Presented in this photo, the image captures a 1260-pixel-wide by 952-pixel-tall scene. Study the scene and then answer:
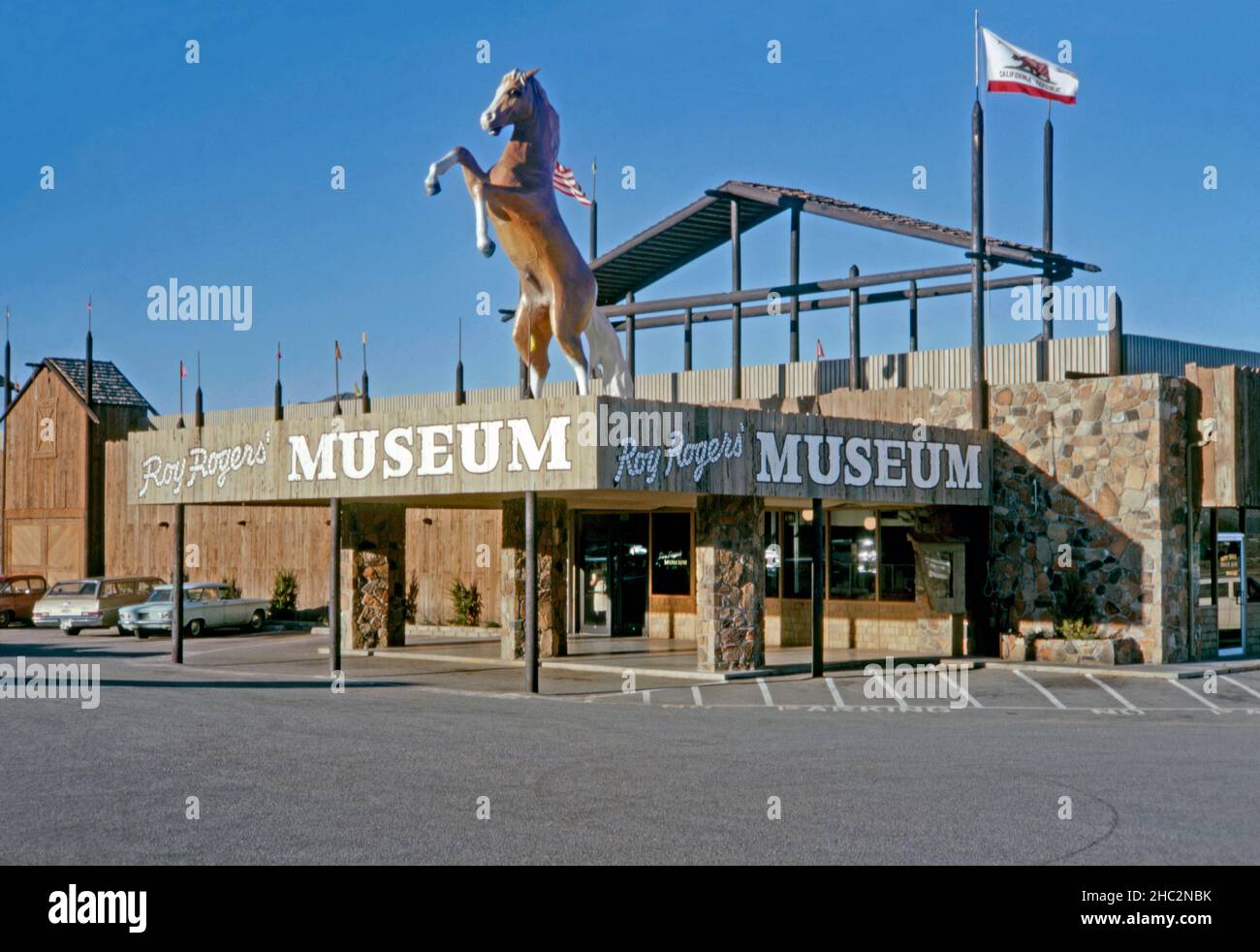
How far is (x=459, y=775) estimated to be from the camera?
13.0 metres

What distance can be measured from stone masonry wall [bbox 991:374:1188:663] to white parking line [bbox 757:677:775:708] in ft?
21.4

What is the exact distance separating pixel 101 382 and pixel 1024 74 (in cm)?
3346

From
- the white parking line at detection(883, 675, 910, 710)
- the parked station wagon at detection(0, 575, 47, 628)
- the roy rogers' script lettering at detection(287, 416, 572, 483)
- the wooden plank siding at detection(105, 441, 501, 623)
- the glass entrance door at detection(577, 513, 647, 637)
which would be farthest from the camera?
the parked station wagon at detection(0, 575, 47, 628)

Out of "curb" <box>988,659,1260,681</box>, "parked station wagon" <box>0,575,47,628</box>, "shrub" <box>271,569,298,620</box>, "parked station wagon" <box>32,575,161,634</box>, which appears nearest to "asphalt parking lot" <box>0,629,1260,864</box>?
"curb" <box>988,659,1260,681</box>

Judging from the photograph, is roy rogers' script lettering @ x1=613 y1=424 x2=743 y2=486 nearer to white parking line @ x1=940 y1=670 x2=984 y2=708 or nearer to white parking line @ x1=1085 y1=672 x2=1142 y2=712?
white parking line @ x1=940 y1=670 x2=984 y2=708

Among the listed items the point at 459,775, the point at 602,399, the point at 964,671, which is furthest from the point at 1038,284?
the point at 459,775

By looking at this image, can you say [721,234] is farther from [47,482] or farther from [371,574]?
[47,482]

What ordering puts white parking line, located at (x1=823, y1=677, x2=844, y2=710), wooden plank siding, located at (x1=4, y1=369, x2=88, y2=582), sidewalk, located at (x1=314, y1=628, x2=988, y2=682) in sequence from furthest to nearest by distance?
wooden plank siding, located at (x1=4, y1=369, x2=88, y2=582) < sidewalk, located at (x1=314, y1=628, x2=988, y2=682) < white parking line, located at (x1=823, y1=677, x2=844, y2=710)

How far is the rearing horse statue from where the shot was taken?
22625 millimetres

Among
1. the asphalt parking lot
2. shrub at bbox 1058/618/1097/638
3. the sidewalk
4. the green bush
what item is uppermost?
the green bush

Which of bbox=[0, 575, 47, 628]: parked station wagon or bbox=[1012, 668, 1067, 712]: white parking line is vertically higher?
bbox=[0, 575, 47, 628]: parked station wagon
